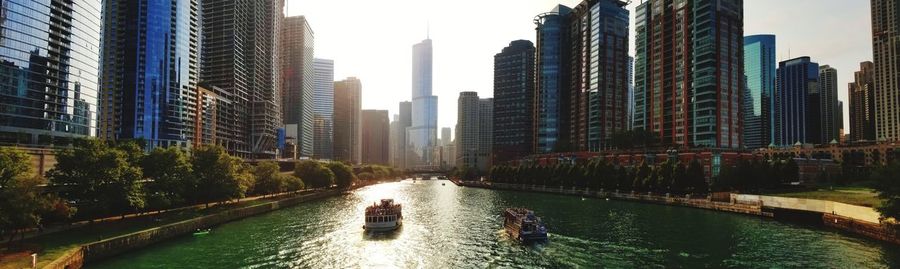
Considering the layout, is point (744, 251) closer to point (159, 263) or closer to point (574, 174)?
point (159, 263)

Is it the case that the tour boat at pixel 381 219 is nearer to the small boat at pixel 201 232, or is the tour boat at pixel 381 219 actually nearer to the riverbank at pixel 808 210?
the small boat at pixel 201 232

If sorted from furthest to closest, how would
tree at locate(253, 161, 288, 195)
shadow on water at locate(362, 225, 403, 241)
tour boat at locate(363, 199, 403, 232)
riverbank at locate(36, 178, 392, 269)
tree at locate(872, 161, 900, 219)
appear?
tree at locate(253, 161, 288, 195) → tour boat at locate(363, 199, 403, 232) → shadow on water at locate(362, 225, 403, 241) → tree at locate(872, 161, 900, 219) → riverbank at locate(36, 178, 392, 269)

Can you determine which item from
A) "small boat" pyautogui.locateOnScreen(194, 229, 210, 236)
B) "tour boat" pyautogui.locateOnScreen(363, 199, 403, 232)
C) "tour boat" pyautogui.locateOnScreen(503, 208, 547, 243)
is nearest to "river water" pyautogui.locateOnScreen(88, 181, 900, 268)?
"small boat" pyautogui.locateOnScreen(194, 229, 210, 236)

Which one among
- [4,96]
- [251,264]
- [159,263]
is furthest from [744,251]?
[4,96]

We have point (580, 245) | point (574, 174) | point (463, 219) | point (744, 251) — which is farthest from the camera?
point (574, 174)

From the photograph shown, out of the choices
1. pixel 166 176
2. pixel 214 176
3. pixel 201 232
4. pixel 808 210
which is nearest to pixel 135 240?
pixel 201 232

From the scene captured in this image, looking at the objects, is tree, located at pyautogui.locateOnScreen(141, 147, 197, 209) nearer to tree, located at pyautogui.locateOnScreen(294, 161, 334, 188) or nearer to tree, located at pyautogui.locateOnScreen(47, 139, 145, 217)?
tree, located at pyautogui.locateOnScreen(47, 139, 145, 217)

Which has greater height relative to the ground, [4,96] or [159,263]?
[4,96]
